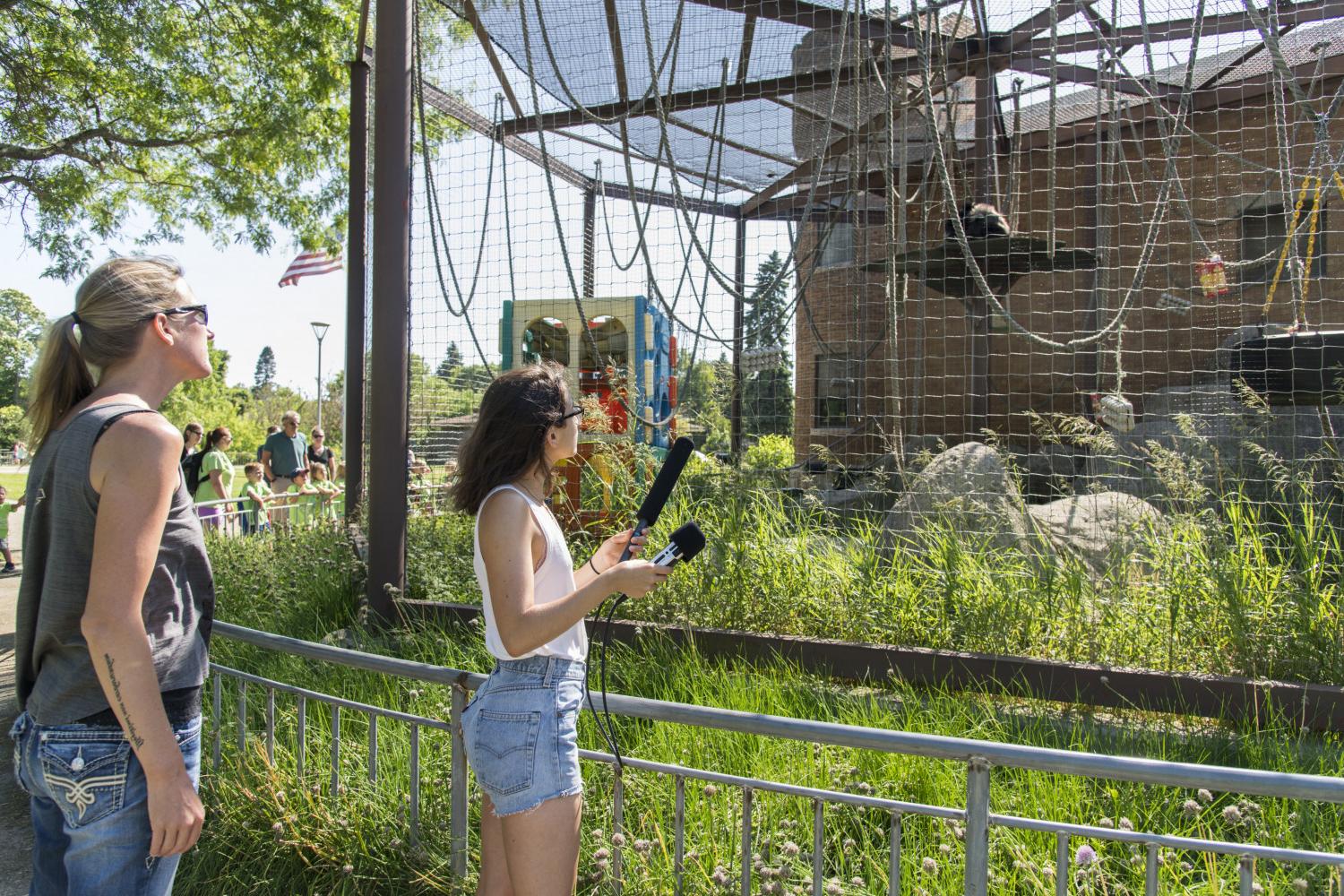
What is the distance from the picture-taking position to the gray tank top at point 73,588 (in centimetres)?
160

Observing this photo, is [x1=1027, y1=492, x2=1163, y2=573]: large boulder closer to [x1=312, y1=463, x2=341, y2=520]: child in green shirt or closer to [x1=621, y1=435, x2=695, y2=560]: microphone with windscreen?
[x1=621, y1=435, x2=695, y2=560]: microphone with windscreen

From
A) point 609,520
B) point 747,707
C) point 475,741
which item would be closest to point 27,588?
point 475,741

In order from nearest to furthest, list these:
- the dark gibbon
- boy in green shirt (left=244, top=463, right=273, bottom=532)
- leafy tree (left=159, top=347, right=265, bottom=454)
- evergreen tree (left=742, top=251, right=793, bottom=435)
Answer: evergreen tree (left=742, top=251, right=793, bottom=435) → the dark gibbon → boy in green shirt (left=244, top=463, right=273, bottom=532) → leafy tree (left=159, top=347, right=265, bottom=454)

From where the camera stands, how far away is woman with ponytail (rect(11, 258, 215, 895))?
155cm

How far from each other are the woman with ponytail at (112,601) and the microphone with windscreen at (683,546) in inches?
35.7

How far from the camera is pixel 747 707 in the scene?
3.35 meters

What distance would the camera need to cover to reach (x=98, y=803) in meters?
1.60

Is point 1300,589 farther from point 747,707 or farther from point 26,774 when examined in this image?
point 26,774

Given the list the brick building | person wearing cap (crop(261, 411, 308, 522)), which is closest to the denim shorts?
the brick building

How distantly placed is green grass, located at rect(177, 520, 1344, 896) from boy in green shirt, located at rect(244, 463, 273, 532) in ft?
19.8

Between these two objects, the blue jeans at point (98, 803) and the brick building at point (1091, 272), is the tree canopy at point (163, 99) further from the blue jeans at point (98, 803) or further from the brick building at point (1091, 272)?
the blue jeans at point (98, 803)

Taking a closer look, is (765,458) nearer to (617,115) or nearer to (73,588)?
(617,115)

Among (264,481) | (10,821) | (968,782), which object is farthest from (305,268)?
(968,782)

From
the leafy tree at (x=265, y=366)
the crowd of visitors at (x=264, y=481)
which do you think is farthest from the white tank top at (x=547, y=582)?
the leafy tree at (x=265, y=366)
